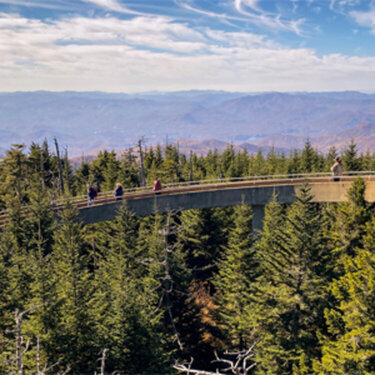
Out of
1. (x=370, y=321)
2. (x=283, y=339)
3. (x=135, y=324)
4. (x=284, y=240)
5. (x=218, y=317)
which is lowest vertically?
(x=218, y=317)

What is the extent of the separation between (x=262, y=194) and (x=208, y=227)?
653cm

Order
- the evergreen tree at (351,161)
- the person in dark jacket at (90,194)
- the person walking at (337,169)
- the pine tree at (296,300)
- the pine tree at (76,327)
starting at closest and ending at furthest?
the pine tree at (76,327)
the pine tree at (296,300)
the person in dark jacket at (90,194)
the person walking at (337,169)
the evergreen tree at (351,161)

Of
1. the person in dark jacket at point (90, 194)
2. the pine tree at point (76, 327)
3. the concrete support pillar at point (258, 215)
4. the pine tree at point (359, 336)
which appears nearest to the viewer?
the pine tree at point (359, 336)

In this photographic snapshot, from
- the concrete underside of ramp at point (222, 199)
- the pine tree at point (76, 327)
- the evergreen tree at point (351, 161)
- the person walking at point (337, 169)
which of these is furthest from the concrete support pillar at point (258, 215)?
the evergreen tree at point (351, 161)

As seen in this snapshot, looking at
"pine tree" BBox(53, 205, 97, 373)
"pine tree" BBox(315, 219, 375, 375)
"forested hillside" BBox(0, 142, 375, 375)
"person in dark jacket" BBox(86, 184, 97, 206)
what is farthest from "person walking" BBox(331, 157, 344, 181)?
"pine tree" BBox(53, 205, 97, 373)

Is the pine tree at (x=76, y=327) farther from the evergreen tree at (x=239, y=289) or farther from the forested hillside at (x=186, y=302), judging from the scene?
the evergreen tree at (x=239, y=289)

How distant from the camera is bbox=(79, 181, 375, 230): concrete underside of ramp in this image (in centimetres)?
3334

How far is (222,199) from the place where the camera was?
36.6 meters

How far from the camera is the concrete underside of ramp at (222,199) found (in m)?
33.3

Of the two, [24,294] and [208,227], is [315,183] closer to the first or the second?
[208,227]

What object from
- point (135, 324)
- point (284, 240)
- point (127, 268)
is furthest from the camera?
point (127, 268)

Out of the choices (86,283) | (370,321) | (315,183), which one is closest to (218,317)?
(86,283)

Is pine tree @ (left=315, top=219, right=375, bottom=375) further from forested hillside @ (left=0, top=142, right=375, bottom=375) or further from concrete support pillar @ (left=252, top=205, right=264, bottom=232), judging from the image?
concrete support pillar @ (left=252, top=205, right=264, bottom=232)

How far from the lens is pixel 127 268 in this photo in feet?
85.7
